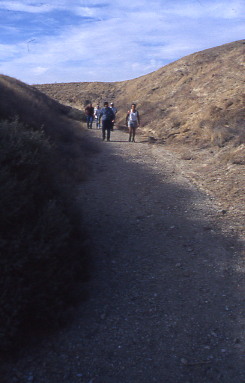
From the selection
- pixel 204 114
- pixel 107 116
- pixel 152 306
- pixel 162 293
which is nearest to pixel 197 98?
pixel 204 114

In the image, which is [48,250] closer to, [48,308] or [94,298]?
[48,308]

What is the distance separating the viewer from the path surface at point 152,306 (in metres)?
3.69

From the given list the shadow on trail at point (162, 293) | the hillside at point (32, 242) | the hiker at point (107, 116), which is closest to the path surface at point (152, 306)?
the shadow on trail at point (162, 293)

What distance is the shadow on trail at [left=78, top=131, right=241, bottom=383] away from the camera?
379 cm

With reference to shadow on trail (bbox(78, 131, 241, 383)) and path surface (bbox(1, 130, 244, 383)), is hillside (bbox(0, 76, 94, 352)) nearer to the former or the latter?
path surface (bbox(1, 130, 244, 383))

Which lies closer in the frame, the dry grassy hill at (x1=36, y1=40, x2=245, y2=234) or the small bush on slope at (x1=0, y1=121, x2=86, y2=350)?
the small bush on slope at (x1=0, y1=121, x2=86, y2=350)

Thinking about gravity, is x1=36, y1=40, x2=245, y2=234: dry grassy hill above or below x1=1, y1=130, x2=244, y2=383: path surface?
above

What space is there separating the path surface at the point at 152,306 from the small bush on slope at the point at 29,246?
14.6 inches

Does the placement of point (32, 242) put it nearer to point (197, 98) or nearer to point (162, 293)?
point (162, 293)

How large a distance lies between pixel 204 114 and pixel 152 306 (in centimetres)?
1661

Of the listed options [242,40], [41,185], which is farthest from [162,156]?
[242,40]

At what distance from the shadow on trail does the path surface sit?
12mm

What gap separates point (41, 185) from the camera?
481 centimetres

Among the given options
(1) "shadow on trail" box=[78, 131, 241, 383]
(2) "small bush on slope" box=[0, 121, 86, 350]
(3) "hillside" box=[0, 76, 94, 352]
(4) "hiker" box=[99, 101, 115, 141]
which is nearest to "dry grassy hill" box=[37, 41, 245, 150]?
(4) "hiker" box=[99, 101, 115, 141]
